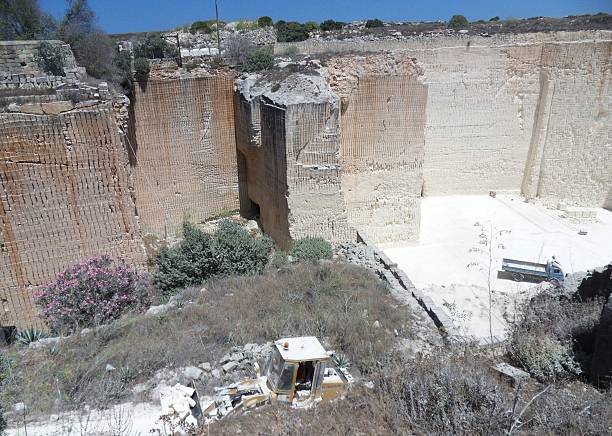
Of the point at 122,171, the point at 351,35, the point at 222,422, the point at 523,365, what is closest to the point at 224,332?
the point at 222,422

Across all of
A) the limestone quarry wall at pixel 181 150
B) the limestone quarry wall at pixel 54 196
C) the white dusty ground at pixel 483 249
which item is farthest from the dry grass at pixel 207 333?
the limestone quarry wall at pixel 181 150

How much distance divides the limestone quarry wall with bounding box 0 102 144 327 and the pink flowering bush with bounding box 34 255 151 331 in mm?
350

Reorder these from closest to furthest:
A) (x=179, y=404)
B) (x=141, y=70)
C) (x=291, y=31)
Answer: (x=179, y=404)
(x=141, y=70)
(x=291, y=31)

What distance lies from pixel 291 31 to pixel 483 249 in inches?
677

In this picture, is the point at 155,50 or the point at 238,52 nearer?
the point at 238,52

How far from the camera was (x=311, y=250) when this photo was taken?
402 inches

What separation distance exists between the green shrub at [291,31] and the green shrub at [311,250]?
48.8 feet

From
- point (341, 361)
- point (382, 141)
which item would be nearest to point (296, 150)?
point (382, 141)

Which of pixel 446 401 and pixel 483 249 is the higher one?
pixel 446 401

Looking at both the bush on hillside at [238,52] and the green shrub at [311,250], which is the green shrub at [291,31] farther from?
the green shrub at [311,250]

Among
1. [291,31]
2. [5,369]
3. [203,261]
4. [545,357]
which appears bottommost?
[203,261]

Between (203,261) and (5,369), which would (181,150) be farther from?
(5,369)

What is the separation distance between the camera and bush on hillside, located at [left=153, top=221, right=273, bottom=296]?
30.0 ft

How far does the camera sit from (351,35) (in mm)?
20859
